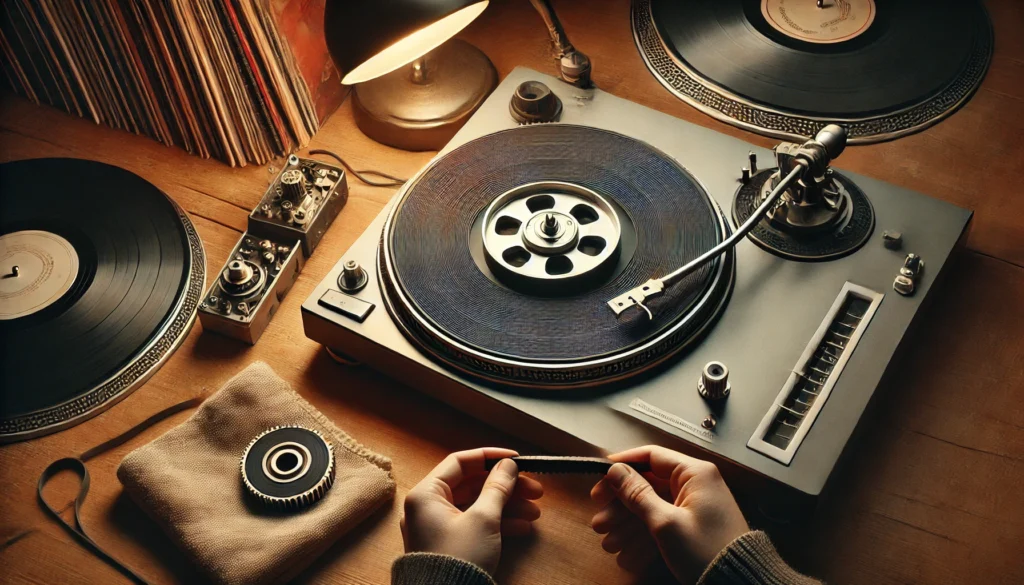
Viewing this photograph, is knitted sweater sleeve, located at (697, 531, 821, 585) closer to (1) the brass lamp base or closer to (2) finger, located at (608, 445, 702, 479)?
(2) finger, located at (608, 445, 702, 479)

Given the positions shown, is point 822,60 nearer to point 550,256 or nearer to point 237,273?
point 550,256

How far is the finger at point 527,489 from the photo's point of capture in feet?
5.13

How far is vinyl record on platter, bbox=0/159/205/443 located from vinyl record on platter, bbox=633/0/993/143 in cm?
101

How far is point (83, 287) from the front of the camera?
5.84 feet

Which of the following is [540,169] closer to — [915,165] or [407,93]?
[407,93]

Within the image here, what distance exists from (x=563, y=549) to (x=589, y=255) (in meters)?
0.48

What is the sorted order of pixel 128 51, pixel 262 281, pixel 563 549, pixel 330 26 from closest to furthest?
pixel 563 549 < pixel 330 26 < pixel 262 281 < pixel 128 51

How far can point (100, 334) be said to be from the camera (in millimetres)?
1747

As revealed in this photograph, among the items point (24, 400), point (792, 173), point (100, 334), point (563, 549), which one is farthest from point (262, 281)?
point (792, 173)

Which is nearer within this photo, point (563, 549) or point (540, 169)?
point (563, 549)

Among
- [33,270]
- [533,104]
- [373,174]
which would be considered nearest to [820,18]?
[533,104]

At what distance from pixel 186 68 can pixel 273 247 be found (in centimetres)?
38

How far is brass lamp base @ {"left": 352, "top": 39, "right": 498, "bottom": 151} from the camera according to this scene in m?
2.06

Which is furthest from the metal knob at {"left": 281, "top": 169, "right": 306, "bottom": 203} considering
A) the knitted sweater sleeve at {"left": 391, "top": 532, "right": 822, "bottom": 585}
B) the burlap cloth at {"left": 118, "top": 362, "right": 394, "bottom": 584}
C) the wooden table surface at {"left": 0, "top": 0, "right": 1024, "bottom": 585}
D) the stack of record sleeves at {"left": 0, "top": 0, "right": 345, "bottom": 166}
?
the knitted sweater sleeve at {"left": 391, "top": 532, "right": 822, "bottom": 585}
